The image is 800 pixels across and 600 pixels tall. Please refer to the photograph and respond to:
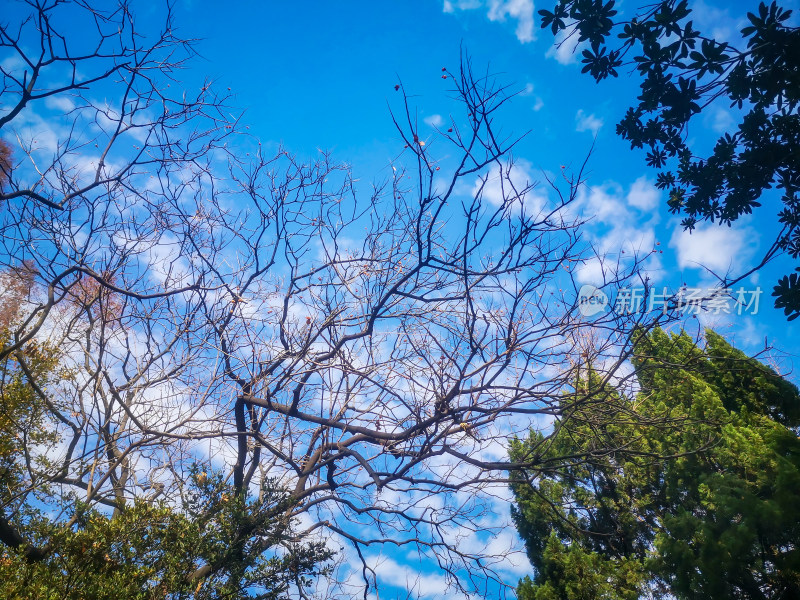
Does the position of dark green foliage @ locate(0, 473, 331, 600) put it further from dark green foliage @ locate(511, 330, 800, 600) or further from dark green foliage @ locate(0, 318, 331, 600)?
dark green foliage @ locate(511, 330, 800, 600)

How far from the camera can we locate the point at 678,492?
27.2ft

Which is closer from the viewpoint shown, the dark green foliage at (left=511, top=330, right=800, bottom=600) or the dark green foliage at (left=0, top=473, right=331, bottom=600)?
the dark green foliage at (left=0, top=473, right=331, bottom=600)

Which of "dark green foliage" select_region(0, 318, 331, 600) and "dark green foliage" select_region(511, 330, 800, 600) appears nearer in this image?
"dark green foliage" select_region(0, 318, 331, 600)

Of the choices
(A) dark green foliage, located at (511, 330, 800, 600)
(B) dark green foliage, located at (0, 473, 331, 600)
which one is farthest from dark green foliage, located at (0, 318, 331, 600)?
(A) dark green foliage, located at (511, 330, 800, 600)

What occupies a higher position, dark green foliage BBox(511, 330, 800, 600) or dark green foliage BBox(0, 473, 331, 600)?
dark green foliage BBox(511, 330, 800, 600)

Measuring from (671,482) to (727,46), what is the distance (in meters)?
7.41

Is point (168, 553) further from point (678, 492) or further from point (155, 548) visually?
point (678, 492)

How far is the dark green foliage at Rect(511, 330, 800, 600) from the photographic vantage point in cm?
452

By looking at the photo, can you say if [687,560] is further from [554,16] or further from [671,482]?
[554,16]

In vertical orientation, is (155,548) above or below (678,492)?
below

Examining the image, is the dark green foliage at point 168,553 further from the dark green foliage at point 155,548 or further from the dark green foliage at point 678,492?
the dark green foliage at point 678,492

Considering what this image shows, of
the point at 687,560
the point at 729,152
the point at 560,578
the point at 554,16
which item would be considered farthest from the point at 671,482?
the point at 554,16

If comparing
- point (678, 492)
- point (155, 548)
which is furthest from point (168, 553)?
point (678, 492)

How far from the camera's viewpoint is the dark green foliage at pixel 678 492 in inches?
178
